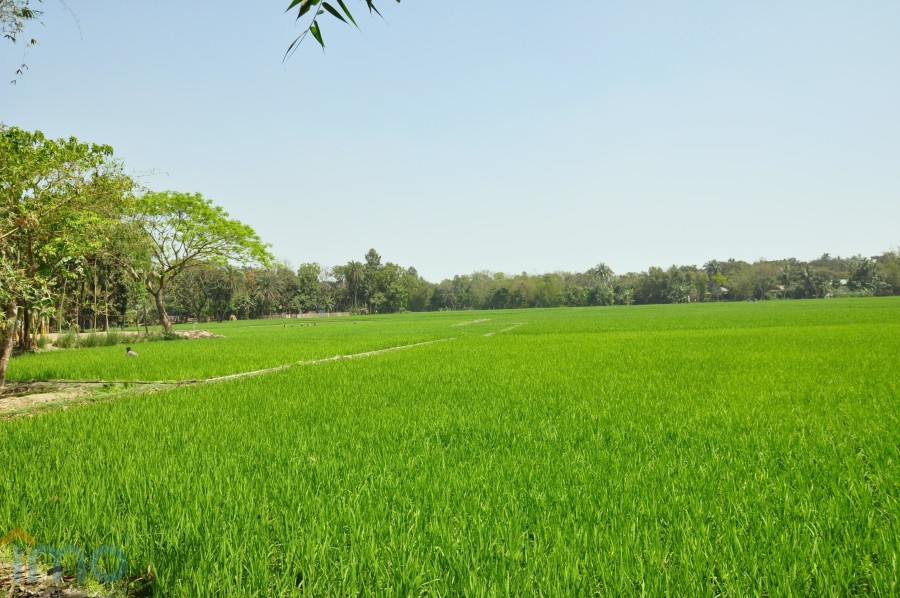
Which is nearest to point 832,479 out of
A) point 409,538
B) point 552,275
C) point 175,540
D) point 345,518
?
point 409,538

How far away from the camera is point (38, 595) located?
1940mm

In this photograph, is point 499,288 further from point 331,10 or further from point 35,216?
point 331,10

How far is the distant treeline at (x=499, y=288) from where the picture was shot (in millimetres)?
81938

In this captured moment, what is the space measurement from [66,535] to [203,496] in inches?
25.6

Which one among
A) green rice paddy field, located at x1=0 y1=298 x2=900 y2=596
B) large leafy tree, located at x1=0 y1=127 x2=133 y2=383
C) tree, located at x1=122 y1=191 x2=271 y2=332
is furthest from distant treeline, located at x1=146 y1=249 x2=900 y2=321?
green rice paddy field, located at x1=0 y1=298 x2=900 y2=596

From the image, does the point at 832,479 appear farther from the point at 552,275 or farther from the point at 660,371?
the point at 552,275

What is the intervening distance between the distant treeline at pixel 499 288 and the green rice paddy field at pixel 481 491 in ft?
236

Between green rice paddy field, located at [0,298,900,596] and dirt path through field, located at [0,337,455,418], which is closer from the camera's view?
green rice paddy field, located at [0,298,900,596]

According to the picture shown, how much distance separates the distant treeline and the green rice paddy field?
7189 centimetres

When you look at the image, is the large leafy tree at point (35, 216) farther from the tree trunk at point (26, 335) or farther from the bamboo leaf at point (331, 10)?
the tree trunk at point (26, 335)

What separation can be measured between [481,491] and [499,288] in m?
105

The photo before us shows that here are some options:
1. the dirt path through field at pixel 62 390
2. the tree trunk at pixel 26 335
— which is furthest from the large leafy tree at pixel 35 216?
the tree trunk at pixel 26 335

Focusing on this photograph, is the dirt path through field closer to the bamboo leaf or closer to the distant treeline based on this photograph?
the bamboo leaf

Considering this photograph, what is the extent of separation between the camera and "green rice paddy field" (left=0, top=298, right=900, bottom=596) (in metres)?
1.95
